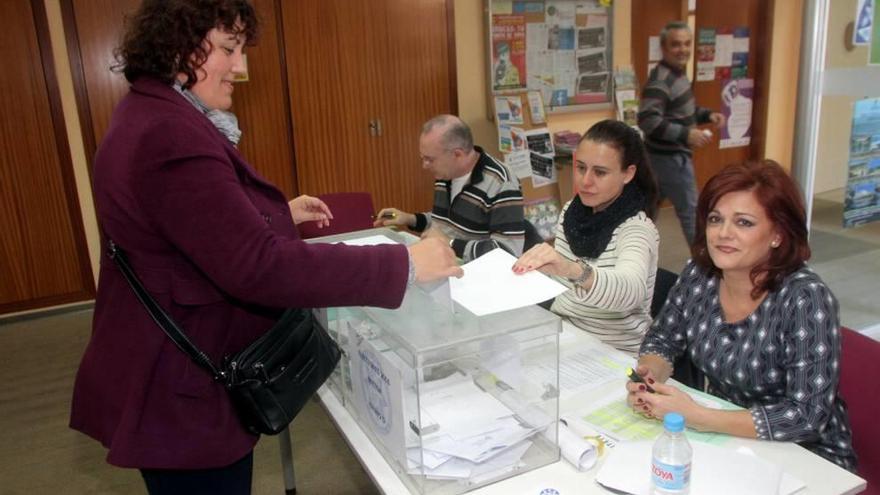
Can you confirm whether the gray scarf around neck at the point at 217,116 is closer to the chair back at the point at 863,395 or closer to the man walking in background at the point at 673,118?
the chair back at the point at 863,395

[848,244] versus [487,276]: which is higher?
[487,276]

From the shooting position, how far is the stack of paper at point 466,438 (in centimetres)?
115

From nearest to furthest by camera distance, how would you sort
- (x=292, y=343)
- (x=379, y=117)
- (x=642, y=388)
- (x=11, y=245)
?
1. (x=292, y=343)
2. (x=642, y=388)
3. (x=11, y=245)
4. (x=379, y=117)

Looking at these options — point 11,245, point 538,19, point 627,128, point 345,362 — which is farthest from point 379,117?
point 345,362

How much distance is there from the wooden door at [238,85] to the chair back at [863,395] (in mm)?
3209

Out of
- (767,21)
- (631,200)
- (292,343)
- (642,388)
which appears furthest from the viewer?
(767,21)

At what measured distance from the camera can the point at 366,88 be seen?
15.0 feet

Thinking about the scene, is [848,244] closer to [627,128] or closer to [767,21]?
[767,21]

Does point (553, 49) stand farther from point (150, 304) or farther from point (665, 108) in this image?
point (150, 304)

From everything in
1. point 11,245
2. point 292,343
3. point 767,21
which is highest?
point 767,21

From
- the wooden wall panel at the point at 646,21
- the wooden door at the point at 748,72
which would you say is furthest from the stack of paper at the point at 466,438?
the wooden door at the point at 748,72

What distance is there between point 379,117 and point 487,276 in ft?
11.7

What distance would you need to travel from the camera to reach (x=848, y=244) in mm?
4730

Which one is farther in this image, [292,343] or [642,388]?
[642,388]
